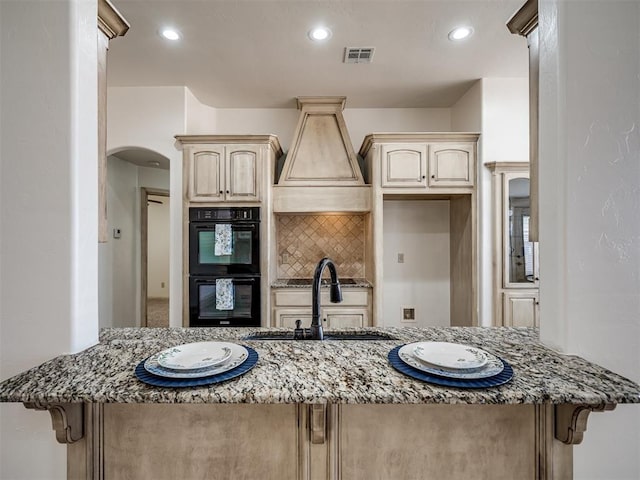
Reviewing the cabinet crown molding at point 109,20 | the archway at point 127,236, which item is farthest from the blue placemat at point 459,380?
the archway at point 127,236

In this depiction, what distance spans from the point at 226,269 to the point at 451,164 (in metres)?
2.46

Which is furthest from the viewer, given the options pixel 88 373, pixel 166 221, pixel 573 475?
pixel 166 221

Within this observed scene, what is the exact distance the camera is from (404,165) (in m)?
3.07

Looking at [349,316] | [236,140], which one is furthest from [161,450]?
[236,140]

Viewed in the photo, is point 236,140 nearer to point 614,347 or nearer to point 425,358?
point 425,358

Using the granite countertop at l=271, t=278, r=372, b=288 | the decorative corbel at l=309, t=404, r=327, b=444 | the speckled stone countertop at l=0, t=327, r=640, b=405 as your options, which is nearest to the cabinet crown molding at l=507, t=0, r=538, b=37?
the speckled stone countertop at l=0, t=327, r=640, b=405

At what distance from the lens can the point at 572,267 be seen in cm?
92

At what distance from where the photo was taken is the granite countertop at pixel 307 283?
309cm

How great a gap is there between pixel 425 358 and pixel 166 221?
24.9ft

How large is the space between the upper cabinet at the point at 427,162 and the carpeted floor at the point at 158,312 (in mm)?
4302

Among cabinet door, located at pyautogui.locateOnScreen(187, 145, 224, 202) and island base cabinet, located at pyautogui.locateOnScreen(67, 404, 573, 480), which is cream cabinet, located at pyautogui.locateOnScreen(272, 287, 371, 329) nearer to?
cabinet door, located at pyautogui.locateOnScreen(187, 145, 224, 202)

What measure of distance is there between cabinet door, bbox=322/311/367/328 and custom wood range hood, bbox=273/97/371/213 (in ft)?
3.48

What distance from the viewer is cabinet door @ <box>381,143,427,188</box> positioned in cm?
306

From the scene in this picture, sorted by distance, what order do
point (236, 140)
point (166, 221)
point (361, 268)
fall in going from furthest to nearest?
point (166, 221), point (361, 268), point (236, 140)
